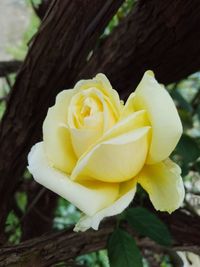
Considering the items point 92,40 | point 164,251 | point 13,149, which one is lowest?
point 164,251

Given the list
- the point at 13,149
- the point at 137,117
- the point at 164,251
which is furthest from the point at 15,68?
the point at 137,117

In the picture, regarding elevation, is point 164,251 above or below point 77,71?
below

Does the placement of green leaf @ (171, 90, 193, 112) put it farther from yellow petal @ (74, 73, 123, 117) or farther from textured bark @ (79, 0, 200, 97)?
yellow petal @ (74, 73, 123, 117)

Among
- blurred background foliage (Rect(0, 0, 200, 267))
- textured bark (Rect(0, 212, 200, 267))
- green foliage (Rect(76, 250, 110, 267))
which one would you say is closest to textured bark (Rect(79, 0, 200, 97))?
blurred background foliage (Rect(0, 0, 200, 267))

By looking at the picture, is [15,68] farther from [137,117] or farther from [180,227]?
[137,117]

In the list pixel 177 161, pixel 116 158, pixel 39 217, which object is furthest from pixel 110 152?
pixel 39 217
